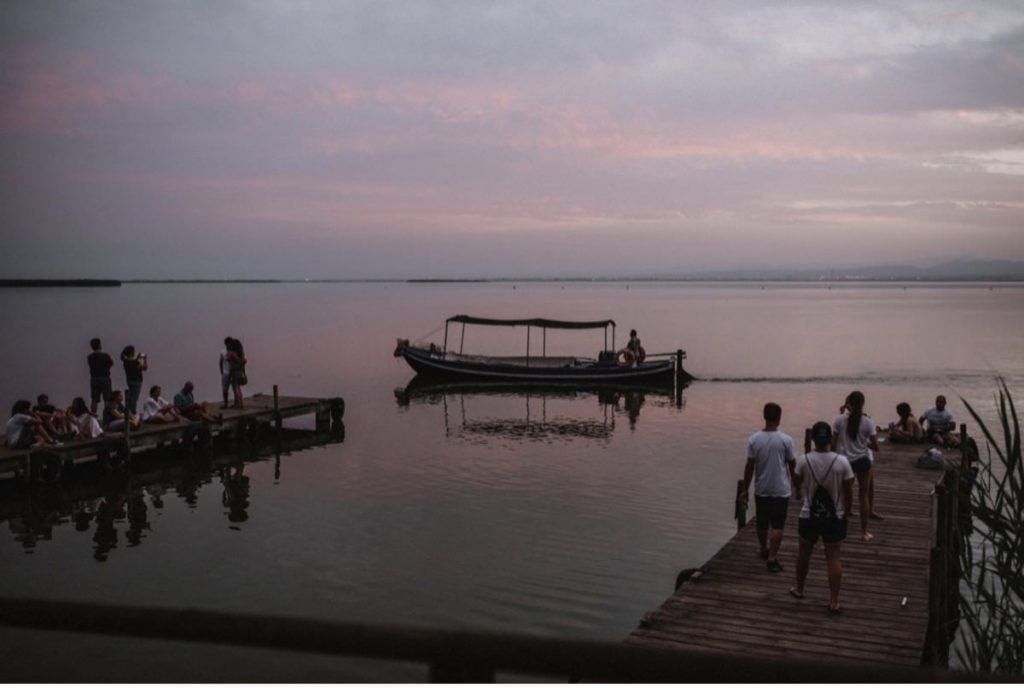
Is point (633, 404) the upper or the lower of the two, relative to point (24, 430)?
lower

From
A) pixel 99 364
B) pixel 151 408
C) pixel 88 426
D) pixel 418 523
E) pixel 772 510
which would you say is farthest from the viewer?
pixel 151 408

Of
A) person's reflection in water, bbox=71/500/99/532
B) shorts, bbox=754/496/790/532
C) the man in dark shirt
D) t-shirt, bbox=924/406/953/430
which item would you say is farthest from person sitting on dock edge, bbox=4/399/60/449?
t-shirt, bbox=924/406/953/430

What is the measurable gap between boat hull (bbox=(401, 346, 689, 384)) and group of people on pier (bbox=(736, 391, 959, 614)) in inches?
1165

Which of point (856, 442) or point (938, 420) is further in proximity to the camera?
point (938, 420)

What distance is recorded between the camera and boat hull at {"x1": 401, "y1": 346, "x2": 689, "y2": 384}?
43.3 metres

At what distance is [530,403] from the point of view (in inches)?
1532

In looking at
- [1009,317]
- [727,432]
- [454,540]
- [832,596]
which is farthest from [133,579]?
[1009,317]

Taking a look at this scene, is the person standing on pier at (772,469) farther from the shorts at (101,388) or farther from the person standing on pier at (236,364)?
the shorts at (101,388)

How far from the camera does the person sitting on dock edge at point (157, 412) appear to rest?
24.4m

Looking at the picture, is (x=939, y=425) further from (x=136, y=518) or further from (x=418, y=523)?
(x=136, y=518)

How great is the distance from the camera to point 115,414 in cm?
2298

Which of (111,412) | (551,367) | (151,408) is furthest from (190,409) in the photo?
(551,367)

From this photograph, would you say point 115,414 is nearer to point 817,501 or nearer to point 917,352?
point 817,501

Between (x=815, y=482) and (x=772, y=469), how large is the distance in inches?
47.2
